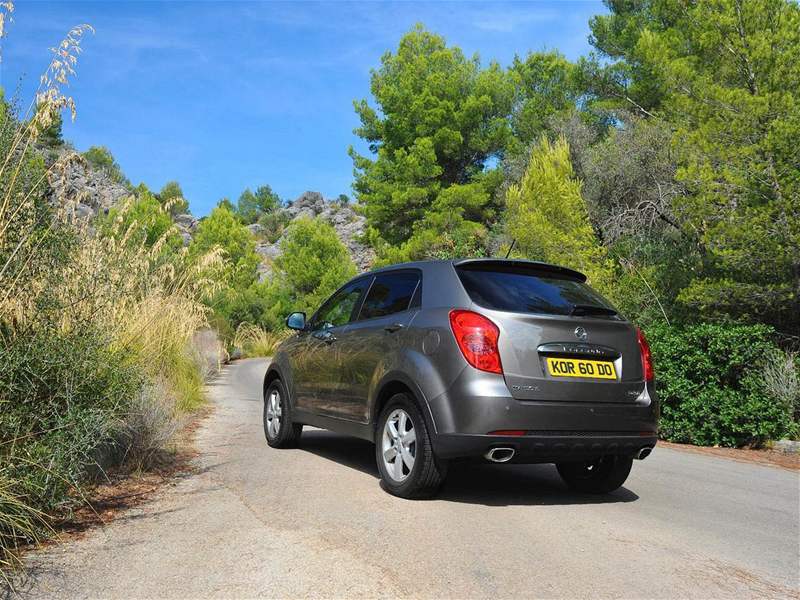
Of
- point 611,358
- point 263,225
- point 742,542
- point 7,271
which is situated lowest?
point 742,542

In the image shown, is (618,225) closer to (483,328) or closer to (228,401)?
(228,401)

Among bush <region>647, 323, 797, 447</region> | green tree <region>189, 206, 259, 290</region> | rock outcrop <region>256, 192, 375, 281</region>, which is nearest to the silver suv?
bush <region>647, 323, 797, 447</region>

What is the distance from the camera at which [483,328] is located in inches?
201

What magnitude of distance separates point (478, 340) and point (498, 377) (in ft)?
0.98

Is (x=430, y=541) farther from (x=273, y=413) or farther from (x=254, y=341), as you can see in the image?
(x=254, y=341)

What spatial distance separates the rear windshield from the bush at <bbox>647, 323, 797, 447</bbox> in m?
5.13

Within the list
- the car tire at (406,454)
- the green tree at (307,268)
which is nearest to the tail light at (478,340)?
the car tire at (406,454)

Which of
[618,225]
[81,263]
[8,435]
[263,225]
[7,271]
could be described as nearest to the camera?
[8,435]

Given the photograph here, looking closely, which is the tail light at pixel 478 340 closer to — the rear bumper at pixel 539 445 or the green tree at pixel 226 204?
the rear bumper at pixel 539 445

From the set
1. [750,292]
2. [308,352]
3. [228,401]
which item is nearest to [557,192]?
[750,292]

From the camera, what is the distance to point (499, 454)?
5004 mm

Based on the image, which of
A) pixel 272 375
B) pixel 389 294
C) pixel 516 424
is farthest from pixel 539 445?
pixel 272 375

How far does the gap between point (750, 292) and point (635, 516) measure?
7.26 meters

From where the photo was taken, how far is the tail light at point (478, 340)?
16.5 feet
